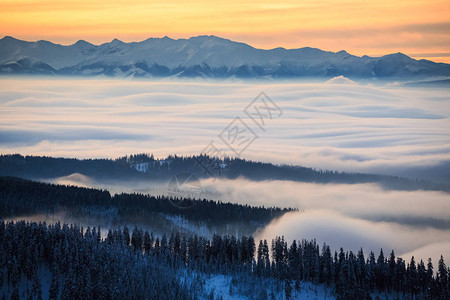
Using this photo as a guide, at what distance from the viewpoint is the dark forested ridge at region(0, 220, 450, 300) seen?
128375 millimetres

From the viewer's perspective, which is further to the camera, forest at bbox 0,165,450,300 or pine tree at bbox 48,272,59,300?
forest at bbox 0,165,450,300

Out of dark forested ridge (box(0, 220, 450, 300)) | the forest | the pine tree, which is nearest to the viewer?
the pine tree

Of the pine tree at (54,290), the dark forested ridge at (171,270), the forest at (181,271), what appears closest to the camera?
the pine tree at (54,290)

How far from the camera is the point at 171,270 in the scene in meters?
144

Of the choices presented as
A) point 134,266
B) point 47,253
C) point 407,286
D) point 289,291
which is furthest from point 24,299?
point 407,286

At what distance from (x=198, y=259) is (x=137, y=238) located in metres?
19.1

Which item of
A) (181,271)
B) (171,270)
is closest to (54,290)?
(171,270)

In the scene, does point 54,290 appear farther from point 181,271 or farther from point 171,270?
point 181,271

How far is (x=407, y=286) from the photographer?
144 m

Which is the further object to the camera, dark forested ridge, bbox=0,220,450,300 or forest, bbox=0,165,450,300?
forest, bbox=0,165,450,300

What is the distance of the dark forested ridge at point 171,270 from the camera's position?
5054 inches

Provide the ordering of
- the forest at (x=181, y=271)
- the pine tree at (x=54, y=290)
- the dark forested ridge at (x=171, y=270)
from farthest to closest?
the forest at (x=181, y=271) → the dark forested ridge at (x=171, y=270) → the pine tree at (x=54, y=290)

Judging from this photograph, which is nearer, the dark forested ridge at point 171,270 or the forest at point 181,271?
the dark forested ridge at point 171,270

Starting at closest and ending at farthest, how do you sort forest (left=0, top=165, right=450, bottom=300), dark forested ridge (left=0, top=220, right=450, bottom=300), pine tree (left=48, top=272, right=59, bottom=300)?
pine tree (left=48, top=272, right=59, bottom=300)
dark forested ridge (left=0, top=220, right=450, bottom=300)
forest (left=0, top=165, right=450, bottom=300)
